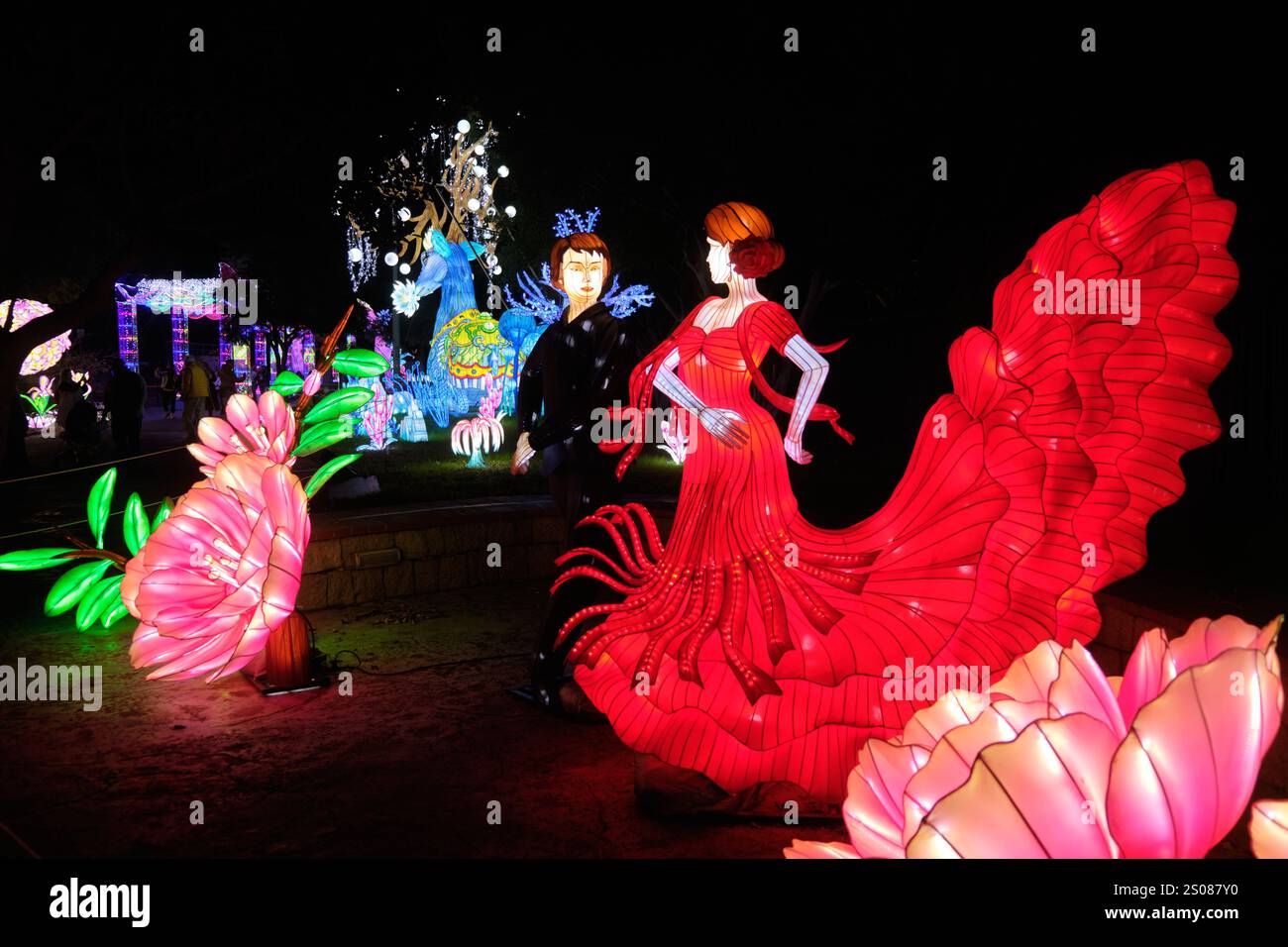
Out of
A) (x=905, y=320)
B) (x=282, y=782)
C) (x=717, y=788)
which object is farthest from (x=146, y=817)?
(x=905, y=320)

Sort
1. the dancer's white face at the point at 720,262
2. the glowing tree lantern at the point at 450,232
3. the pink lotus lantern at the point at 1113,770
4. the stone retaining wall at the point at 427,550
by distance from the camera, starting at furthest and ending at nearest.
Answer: the glowing tree lantern at the point at 450,232 < the stone retaining wall at the point at 427,550 < the dancer's white face at the point at 720,262 < the pink lotus lantern at the point at 1113,770

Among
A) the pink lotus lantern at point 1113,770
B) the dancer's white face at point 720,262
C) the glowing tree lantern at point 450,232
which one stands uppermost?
the glowing tree lantern at point 450,232

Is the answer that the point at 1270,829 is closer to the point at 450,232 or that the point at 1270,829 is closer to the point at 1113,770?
the point at 1113,770

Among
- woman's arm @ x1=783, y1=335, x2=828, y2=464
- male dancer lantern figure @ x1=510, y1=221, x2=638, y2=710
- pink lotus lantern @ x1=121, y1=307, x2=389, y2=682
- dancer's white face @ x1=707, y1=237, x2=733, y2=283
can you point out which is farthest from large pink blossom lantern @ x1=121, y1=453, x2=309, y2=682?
woman's arm @ x1=783, y1=335, x2=828, y2=464

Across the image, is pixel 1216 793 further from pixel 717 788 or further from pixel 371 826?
pixel 371 826

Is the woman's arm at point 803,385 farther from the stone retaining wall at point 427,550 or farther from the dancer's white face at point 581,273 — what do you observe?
the stone retaining wall at point 427,550

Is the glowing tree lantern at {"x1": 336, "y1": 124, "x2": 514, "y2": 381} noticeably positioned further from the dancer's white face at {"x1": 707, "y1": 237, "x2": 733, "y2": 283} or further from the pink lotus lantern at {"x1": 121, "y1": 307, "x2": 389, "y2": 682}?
the dancer's white face at {"x1": 707, "y1": 237, "x2": 733, "y2": 283}

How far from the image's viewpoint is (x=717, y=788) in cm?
353

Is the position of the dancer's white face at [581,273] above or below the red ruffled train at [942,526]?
above

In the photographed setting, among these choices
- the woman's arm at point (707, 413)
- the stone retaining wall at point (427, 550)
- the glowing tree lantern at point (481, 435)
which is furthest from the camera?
the glowing tree lantern at point (481, 435)

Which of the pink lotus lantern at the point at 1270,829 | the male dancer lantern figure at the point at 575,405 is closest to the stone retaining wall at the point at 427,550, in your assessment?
the male dancer lantern figure at the point at 575,405

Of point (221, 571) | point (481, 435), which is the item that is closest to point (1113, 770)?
point (221, 571)

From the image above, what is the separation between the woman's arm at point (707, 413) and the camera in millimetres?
3551

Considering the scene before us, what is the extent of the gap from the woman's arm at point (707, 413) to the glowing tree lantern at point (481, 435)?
6.48 m
